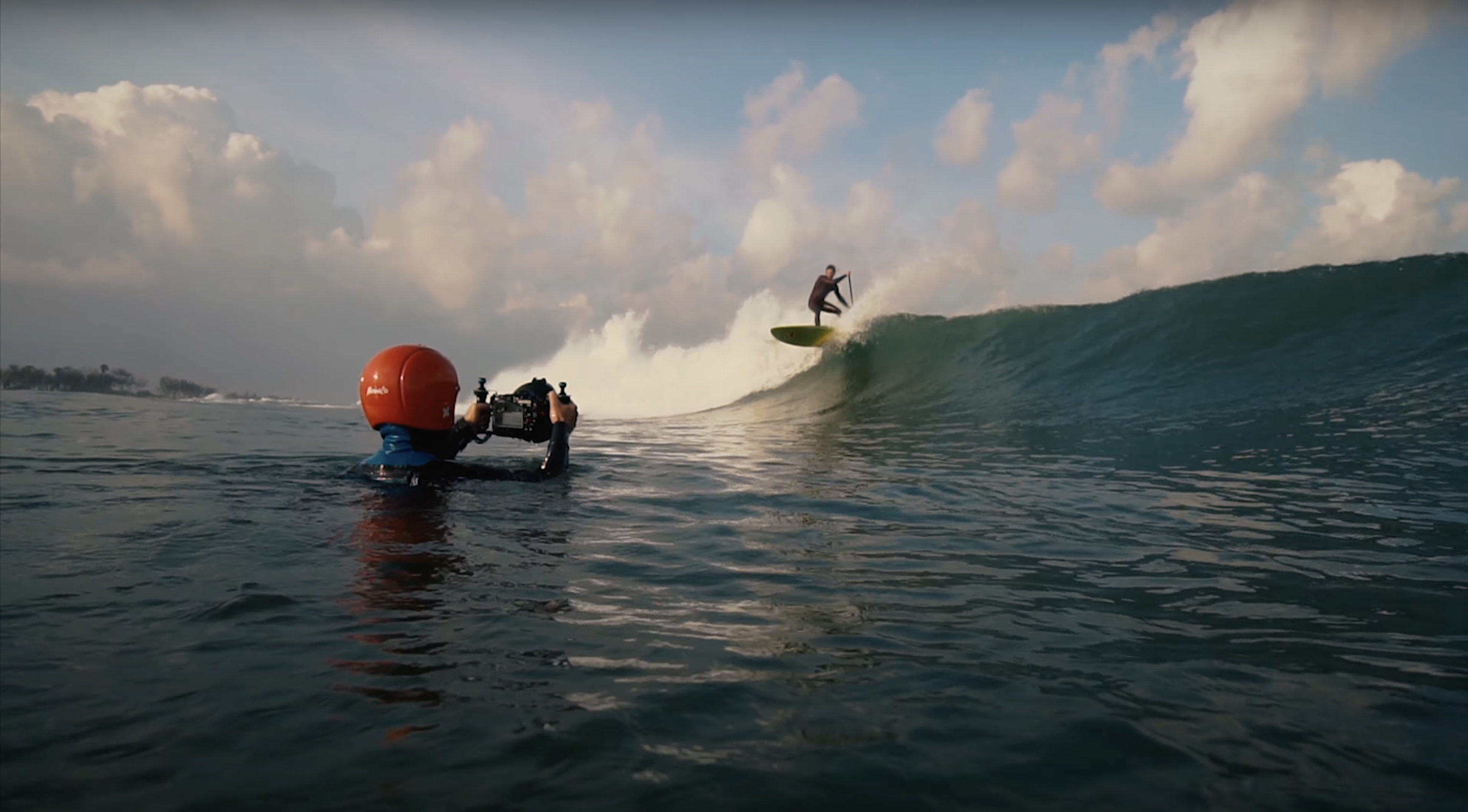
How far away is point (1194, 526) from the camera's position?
5.98 metres

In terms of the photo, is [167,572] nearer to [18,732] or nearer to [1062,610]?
[18,732]

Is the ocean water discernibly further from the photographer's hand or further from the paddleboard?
the paddleboard

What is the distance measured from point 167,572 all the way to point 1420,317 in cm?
1964

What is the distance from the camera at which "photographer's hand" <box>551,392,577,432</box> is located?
821 centimetres

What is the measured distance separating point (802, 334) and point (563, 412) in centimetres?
1381

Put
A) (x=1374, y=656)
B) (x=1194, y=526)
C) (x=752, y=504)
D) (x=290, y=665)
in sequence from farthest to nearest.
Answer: (x=752, y=504) → (x=1194, y=526) → (x=1374, y=656) → (x=290, y=665)

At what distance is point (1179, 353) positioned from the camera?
15961 mm

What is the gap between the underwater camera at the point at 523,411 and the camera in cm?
812

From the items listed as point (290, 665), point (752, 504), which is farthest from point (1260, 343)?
point (290, 665)

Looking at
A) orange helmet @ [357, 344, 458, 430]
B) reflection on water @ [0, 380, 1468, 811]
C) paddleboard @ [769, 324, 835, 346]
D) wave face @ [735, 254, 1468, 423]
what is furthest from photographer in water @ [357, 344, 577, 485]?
paddleboard @ [769, 324, 835, 346]

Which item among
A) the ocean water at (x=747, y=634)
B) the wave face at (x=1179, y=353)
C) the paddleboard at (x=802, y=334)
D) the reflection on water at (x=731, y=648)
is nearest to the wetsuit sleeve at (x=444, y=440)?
the ocean water at (x=747, y=634)

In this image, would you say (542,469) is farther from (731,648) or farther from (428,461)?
(731,648)

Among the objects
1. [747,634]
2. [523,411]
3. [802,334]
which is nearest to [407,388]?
[523,411]

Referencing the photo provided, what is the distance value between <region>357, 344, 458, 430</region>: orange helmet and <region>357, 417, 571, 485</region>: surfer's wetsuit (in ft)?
0.41
